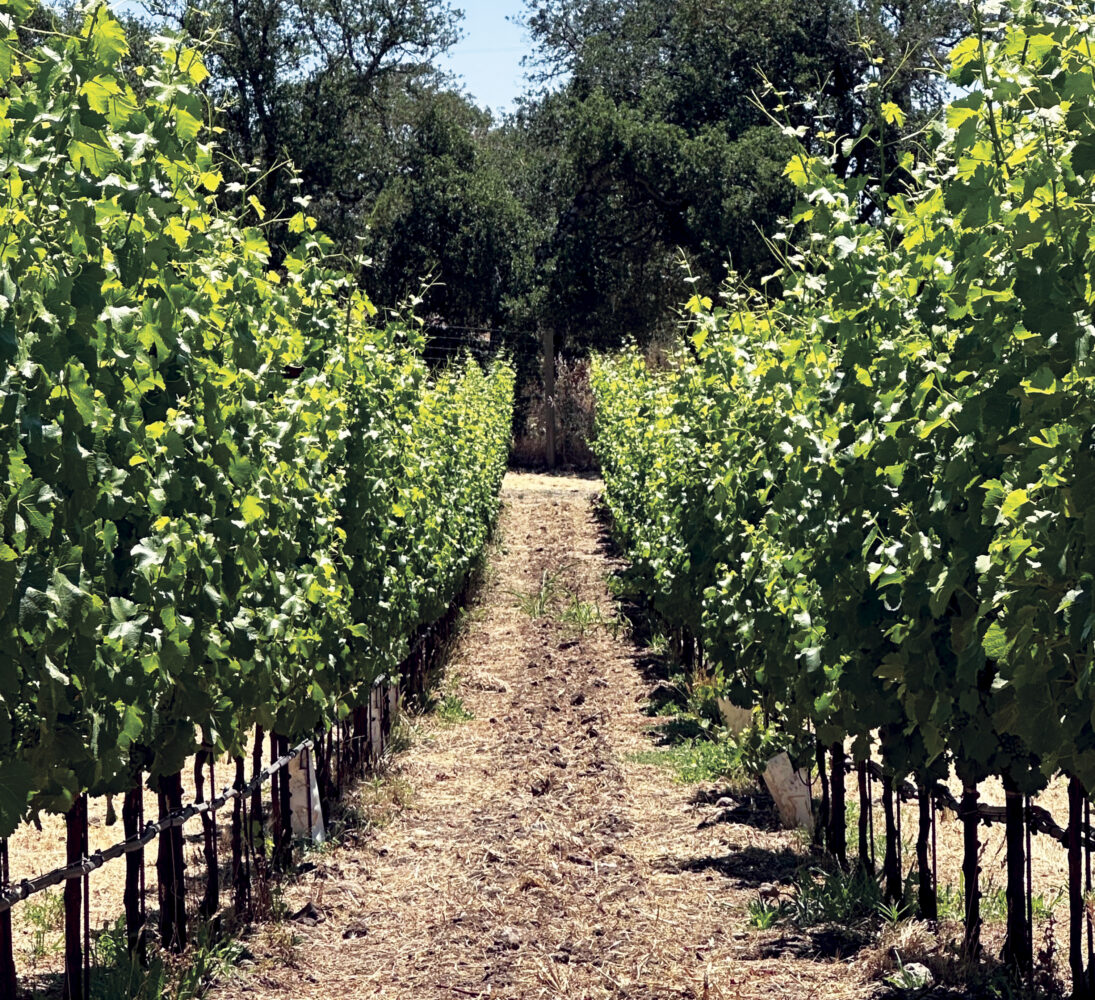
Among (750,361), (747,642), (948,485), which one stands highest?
(750,361)

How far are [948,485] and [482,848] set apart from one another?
3475 millimetres

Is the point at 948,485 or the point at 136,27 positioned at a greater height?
the point at 136,27

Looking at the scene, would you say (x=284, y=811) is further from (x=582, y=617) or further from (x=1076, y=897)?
(x=582, y=617)

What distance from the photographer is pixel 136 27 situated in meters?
29.9

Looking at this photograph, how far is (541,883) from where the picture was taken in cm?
635

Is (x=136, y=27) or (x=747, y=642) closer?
(x=747, y=642)

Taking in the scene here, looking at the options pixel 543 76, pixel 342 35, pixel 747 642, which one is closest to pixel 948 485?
pixel 747 642

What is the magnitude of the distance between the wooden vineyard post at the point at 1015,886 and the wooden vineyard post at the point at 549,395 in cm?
2769

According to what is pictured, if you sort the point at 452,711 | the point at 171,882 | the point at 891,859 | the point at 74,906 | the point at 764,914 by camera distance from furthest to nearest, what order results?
the point at 452,711, the point at 764,914, the point at 891,859, the point at 171,882, the point at 74,906

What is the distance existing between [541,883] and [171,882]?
5.39 ft

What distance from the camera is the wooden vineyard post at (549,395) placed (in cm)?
3250

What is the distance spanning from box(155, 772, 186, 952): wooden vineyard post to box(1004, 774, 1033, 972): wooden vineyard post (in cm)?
294

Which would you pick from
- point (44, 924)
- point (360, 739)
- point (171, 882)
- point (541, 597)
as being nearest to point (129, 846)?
point (171, 882)

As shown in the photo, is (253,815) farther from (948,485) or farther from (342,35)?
(342,35)
